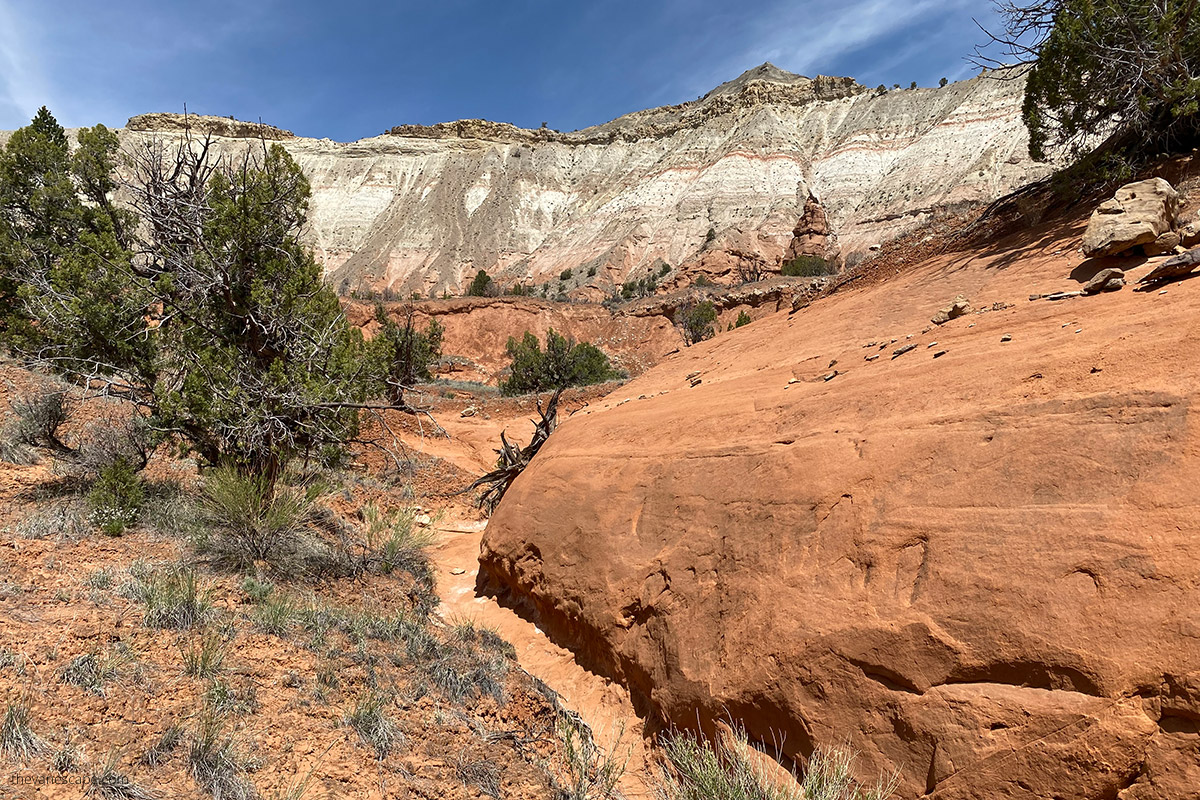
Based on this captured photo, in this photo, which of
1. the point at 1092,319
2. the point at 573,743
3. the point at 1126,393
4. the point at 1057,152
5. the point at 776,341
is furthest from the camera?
the point at 1057,152

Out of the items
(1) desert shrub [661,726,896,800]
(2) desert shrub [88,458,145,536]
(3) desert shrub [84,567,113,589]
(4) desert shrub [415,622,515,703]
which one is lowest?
(1) desert shrub [661,726,896,800]

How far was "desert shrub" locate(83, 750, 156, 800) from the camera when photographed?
8.00 feet

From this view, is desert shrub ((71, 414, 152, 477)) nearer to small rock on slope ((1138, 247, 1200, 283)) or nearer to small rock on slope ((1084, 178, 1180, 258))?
small rock on slope ((1138, 247, 1200, 283))

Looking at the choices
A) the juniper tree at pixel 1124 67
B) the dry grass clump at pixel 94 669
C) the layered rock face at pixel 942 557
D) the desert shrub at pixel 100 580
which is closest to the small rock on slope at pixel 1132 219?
the layered rock face at pixel 942 557

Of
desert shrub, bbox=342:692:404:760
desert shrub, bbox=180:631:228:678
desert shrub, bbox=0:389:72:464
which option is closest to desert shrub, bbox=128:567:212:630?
desert shrub, bbox=180:631:228:678

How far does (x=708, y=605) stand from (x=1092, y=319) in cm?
263

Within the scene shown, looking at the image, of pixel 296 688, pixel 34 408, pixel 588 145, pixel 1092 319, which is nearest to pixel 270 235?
pixel 34 408

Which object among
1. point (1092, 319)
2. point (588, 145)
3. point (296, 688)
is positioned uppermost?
point (588, 145)

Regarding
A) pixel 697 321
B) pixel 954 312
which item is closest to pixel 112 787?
pixel 954 312

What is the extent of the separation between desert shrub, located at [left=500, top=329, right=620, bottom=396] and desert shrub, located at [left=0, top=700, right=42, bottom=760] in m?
16.0

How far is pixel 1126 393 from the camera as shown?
8.55 ft

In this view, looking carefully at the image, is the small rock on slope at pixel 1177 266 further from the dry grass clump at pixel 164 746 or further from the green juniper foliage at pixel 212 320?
the green juniper foliage at pixel 212 320

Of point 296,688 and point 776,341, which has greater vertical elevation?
point 776,341

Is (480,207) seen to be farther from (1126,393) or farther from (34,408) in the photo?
(1126,393)
